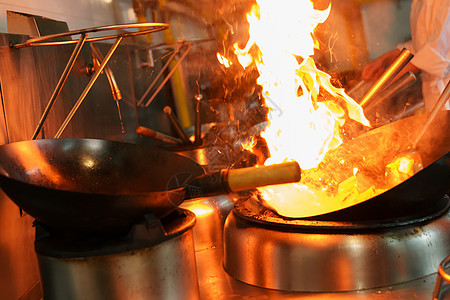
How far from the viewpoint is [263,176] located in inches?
35.9

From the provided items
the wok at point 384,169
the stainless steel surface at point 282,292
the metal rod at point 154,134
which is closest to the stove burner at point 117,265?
the stainless steel surface at point 282,292

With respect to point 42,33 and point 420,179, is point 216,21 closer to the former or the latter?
point 42,33

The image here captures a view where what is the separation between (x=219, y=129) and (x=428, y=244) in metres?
1.82

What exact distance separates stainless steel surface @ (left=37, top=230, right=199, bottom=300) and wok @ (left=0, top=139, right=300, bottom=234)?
0.06 metres

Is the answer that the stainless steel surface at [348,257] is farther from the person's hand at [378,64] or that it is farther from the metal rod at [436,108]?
the person's hand at [378,64]

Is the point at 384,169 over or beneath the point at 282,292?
over

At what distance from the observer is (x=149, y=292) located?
0.93m

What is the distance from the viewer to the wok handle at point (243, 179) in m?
0.90

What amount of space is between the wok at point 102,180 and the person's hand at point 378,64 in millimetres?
2047

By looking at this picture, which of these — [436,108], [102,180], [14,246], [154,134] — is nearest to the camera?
[102,180]

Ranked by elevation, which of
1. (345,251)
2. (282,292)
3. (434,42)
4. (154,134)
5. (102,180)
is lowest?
(282,292)

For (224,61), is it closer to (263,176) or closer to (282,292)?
(282,292)

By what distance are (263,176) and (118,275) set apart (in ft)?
1.08

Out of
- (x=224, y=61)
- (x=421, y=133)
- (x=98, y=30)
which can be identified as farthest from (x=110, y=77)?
(x=224, y=61)
